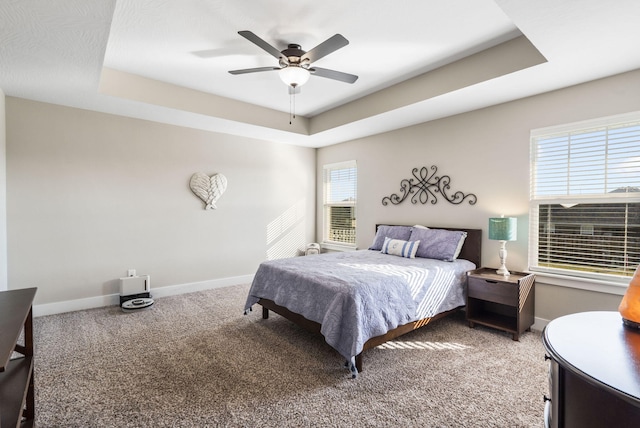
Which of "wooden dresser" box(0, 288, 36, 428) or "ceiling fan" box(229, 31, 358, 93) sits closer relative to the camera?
"wooden dresser" box(0, 288, 36, 428)

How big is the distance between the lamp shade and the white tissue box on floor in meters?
4.12

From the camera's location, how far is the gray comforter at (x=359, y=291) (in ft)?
8.02

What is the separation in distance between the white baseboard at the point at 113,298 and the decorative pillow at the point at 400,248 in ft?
8.09

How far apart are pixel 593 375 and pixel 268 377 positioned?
2.02 meters

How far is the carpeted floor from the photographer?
1917 mm

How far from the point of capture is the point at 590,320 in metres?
1.30

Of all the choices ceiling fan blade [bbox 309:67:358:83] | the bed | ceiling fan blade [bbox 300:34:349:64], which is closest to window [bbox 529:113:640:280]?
the bed

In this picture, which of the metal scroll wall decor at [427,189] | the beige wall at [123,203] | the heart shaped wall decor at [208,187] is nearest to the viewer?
the beige wall at [123,203]

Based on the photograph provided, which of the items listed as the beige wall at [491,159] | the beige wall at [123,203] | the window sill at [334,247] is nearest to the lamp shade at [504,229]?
the beige wall at [491,159]

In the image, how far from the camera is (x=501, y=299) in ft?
10.2

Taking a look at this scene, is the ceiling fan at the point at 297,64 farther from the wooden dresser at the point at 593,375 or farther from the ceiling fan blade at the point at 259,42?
the wooden dresser at the point at 593,375

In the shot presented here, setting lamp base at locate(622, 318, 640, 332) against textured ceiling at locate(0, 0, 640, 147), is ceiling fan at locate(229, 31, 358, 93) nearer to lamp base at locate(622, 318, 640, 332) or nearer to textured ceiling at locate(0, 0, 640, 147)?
textured ceiling at locate(0, 0, 640, 147)

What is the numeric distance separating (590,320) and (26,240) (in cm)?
499

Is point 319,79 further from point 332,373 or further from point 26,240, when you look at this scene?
point 26,240
